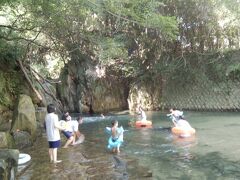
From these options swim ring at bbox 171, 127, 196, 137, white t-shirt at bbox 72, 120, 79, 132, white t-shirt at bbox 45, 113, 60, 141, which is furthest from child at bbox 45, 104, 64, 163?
swim ring at bbox 171, 127, 196, 137

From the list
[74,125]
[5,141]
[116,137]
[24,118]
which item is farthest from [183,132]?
[5,141]

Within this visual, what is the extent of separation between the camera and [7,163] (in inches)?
242

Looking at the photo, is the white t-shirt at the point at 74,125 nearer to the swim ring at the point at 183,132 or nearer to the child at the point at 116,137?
the child at the point at 116,137

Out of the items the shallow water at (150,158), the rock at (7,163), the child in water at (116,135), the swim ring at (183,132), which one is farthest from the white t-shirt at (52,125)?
the swim ring at (183,132)

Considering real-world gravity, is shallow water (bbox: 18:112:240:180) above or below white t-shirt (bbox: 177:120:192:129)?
below

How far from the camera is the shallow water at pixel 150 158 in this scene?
29.5ft

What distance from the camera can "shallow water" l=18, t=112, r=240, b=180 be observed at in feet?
29.5

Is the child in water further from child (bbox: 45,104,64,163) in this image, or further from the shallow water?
child (bbox: 45,104,64,163)

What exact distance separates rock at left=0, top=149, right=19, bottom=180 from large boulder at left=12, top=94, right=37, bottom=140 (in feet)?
20.6

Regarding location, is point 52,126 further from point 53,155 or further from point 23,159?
point 23,159

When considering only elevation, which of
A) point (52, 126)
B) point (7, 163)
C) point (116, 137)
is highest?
point (52, 126)

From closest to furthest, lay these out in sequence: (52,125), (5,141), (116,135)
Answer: (52,125), (5,141), (116,135)

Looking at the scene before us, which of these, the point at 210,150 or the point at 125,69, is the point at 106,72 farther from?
the point at 210,150

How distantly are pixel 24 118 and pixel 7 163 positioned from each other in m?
7.08
